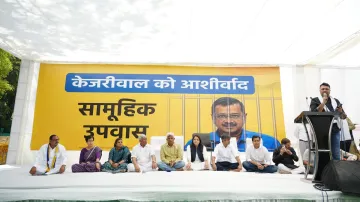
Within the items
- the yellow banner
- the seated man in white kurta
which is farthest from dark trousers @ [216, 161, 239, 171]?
the seated man in white kurta

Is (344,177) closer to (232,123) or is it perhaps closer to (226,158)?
(226,158)

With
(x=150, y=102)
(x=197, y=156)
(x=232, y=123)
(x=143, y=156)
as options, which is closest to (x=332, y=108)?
(x=197, y=156)

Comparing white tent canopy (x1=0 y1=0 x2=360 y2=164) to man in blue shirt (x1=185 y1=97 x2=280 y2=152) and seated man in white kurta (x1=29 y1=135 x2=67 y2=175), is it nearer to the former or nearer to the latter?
man in blue shirt (x1=185 y1=97 x2=280 y2=152)

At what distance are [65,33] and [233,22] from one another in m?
2.97

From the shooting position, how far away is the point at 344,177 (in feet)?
6.17

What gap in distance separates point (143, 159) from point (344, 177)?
298 cm

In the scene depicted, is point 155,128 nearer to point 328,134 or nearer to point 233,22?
point 233,22

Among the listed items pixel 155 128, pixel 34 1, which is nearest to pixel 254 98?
pixel 155 128

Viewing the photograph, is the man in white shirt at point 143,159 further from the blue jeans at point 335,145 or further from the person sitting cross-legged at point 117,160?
the blue jeans at point 335,145

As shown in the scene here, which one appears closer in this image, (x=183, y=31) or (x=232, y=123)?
(x=183, y=31)

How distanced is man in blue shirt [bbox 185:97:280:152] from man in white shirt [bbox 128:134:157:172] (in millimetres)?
1436

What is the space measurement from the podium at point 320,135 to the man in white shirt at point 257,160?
1584 millimetres

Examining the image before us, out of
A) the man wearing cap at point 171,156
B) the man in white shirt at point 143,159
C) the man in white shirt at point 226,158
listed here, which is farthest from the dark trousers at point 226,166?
the man in white shirt at point 143,159

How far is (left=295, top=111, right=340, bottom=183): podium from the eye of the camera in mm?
2381
